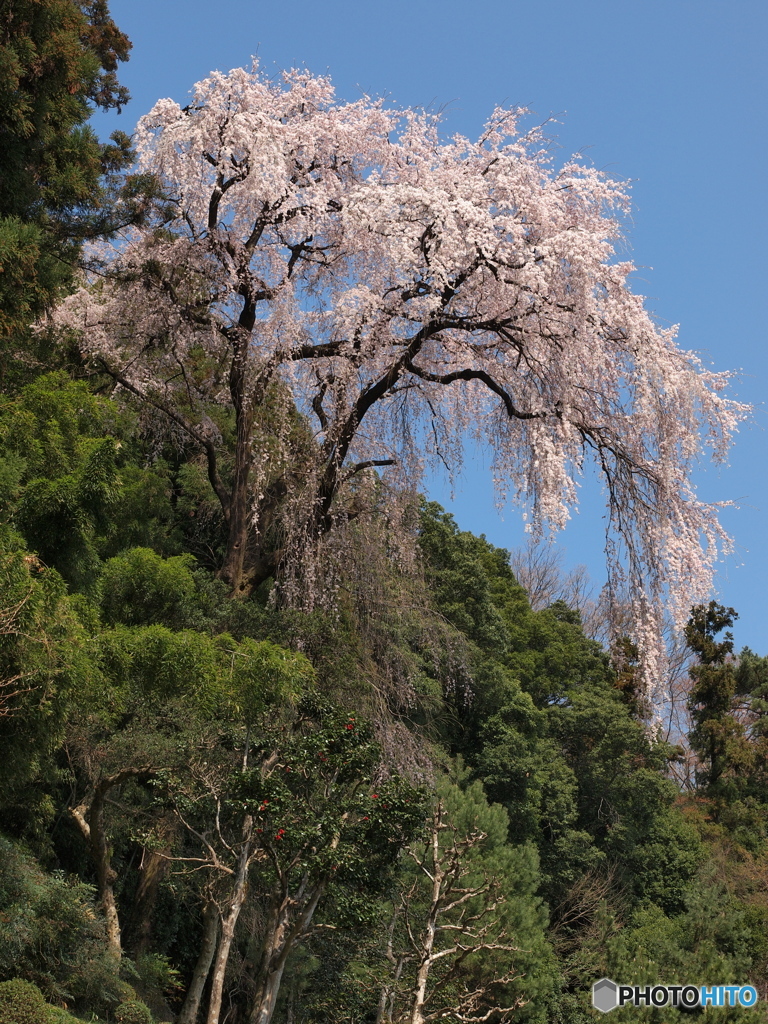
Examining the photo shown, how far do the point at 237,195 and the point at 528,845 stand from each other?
1043cm

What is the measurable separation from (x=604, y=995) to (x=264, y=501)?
888 centimetres

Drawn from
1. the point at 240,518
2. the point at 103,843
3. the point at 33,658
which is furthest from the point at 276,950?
the point at 240,518

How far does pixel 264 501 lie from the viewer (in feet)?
37.1

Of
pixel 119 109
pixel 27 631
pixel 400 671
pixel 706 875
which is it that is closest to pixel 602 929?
pixel 706 875

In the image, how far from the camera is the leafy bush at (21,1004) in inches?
311

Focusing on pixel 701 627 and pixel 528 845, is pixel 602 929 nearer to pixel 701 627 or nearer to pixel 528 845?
pixel 528 845

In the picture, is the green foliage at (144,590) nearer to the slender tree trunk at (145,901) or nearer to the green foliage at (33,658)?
the green foliage at (33,658)

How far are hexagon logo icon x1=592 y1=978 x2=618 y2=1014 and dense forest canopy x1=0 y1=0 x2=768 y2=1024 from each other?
36.2 inches

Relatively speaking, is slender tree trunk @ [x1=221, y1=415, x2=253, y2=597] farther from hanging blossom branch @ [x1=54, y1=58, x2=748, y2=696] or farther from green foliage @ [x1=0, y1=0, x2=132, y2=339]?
green foliage @ [x1=0, y1=0, x2=132, y2=339]

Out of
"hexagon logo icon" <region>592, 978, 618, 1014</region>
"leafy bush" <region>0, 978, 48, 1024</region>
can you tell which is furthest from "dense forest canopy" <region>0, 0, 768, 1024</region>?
"hexagon logo icon" <region>592, 978, 618, 1014</region>

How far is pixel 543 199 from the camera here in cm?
1008

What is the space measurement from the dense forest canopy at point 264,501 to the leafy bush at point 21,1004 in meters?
0.02

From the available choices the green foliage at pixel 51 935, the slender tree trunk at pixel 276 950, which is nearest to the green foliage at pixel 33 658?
the green foliage at pixel 51 935

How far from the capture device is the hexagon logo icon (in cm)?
1444
